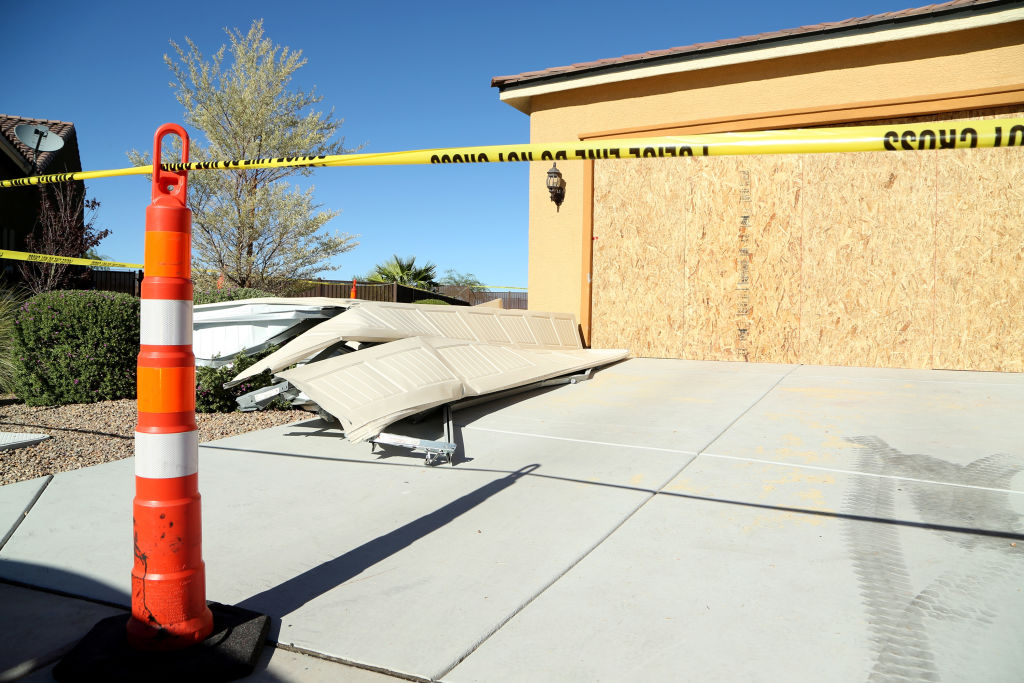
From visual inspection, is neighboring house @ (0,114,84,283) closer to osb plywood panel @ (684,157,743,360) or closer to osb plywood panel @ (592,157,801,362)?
osb plywood panel @ (592,157,801,362)

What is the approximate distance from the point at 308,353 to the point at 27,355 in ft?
12.1

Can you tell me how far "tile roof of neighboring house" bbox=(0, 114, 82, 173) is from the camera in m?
18.3

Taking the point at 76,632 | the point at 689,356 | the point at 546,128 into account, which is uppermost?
the point at 546,128

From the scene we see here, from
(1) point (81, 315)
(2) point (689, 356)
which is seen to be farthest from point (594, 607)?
(2) point (689, 356)

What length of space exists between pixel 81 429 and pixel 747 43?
8791mm

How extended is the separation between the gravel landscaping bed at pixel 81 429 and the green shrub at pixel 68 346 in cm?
18

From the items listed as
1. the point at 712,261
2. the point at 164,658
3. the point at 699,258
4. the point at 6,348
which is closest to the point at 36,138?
the point at 6,348

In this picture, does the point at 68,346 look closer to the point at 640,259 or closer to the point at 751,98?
the point at 640,259

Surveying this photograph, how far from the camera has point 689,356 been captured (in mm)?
9758

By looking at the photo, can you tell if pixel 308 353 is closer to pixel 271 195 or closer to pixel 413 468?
pixel 413 468

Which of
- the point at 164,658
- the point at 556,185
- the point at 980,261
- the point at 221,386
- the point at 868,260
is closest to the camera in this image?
the point at 164,658

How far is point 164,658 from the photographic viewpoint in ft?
6.84

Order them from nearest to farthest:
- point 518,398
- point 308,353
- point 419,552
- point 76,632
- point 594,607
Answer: point 76,632 → point 594,607 → point 419,552 → point 308,353 → point 518,398

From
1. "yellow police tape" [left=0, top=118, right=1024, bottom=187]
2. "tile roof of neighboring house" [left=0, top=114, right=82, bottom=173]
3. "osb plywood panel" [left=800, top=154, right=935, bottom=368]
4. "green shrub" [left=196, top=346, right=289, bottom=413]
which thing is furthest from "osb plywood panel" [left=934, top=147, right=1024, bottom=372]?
"tile roof of neighboring house" [left=0, top=114, right=82, bottom=173]
